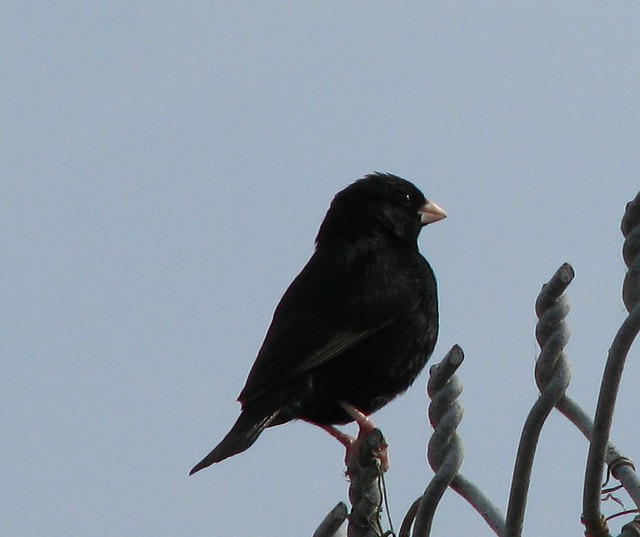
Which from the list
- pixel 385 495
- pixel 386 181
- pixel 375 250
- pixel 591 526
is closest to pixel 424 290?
pixel 375 250

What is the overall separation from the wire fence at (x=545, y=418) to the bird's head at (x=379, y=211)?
399cm

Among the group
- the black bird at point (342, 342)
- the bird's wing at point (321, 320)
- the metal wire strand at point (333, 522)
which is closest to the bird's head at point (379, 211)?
the black bird at point (342, 342)

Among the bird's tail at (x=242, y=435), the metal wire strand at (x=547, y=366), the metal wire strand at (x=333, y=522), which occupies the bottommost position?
the metal wire strand at (x=333, y=522)

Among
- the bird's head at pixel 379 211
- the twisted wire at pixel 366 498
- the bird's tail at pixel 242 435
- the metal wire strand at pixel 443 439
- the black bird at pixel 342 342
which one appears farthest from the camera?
the bird's head at pixel 379 211

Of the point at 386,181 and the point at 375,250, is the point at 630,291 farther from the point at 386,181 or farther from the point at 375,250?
the point at 386,181

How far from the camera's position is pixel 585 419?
2684 millimetres

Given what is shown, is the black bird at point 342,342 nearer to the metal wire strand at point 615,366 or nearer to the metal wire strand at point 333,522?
the metal wire strand at point 333,522

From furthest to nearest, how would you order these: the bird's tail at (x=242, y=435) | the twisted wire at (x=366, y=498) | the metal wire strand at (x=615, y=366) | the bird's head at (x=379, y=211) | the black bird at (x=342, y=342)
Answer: the bird's head at (x=379, y=211), the black bird at (x=342, y=342), the bird's tail at (x=242, y=435), the twisted wire at (x=366, y=498), the metal wire strand at (x=615, y=366)

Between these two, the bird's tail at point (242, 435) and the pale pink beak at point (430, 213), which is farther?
the pale pink beak at point (430, 213)

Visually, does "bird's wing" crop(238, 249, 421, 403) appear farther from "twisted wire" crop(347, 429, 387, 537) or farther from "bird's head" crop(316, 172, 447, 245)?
"twisted wire" crop(347, 429, 387, 537)

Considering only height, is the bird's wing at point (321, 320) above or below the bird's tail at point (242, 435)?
above

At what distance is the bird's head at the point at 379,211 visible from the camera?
6801 mm

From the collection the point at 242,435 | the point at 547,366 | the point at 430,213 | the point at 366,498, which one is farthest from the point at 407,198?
the point at 547,366

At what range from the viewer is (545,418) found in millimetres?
2523
